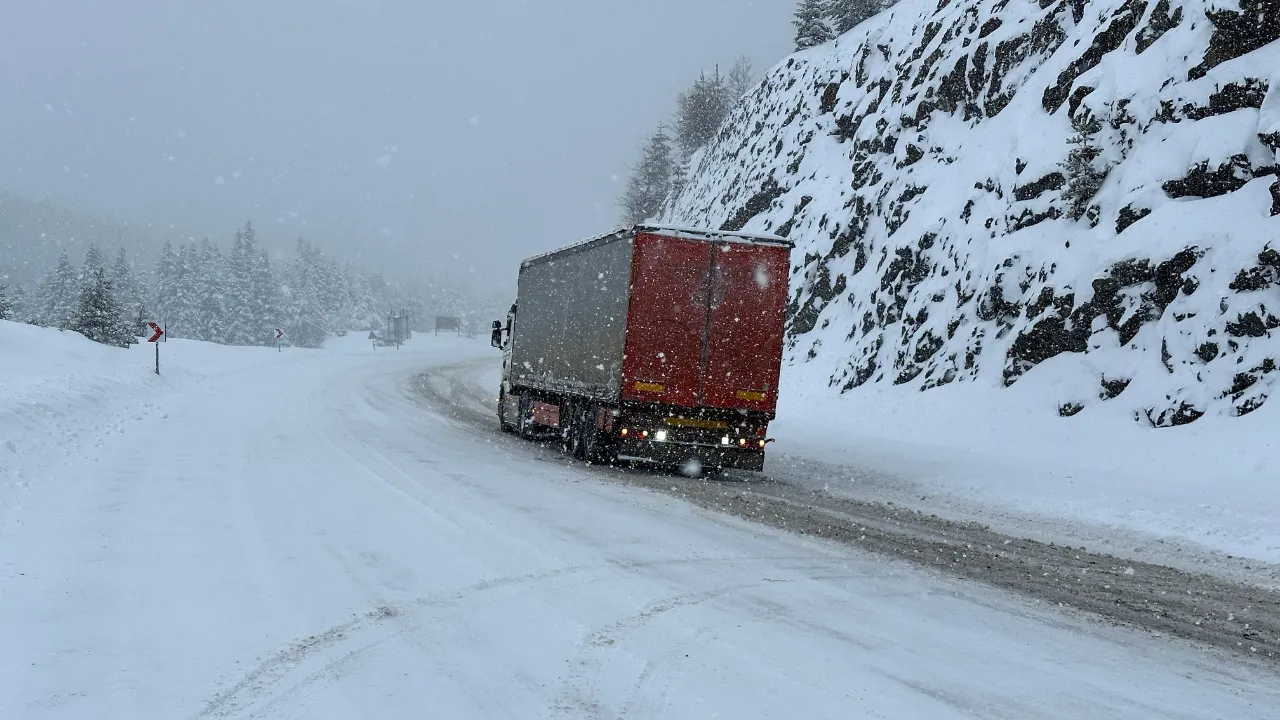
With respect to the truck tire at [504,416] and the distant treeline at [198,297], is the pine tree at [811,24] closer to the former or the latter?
the truck tire at [504,416]

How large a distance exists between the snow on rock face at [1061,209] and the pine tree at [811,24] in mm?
18104

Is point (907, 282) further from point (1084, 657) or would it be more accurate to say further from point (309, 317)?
point (309, 317)

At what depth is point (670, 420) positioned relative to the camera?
15.0 metres

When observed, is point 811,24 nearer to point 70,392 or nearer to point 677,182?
point 677,182

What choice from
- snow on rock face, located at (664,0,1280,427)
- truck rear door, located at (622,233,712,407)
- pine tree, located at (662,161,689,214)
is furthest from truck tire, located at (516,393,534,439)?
pine tree, located at (662,161,689,214)

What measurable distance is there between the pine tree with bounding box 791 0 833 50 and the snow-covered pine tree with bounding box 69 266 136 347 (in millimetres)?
42164

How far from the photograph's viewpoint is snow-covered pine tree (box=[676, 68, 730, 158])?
67062 millimetres

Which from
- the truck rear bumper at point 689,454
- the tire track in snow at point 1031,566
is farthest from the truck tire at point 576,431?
the tire track in snow at point 1031,566

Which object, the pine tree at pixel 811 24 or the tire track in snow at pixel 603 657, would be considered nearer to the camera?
the tire track in snow at pixel 603 657

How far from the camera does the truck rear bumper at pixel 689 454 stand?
49.2ft

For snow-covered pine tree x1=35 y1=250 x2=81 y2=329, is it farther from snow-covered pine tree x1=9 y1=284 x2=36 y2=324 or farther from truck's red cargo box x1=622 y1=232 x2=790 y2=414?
truck's red cargo box x1=622 y1=232 x2=790 y2=414

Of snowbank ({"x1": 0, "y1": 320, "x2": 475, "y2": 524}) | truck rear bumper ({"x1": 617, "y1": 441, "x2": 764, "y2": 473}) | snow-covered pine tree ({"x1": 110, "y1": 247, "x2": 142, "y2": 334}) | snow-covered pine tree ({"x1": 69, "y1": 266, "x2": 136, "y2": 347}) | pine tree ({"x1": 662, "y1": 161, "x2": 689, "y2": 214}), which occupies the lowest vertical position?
snowbank ({"x1": 0, "y1": 320, "x2": 475, "y2": 524})

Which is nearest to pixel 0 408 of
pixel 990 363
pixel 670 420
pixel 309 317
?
pixel 670 420

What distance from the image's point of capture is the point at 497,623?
226 inches
